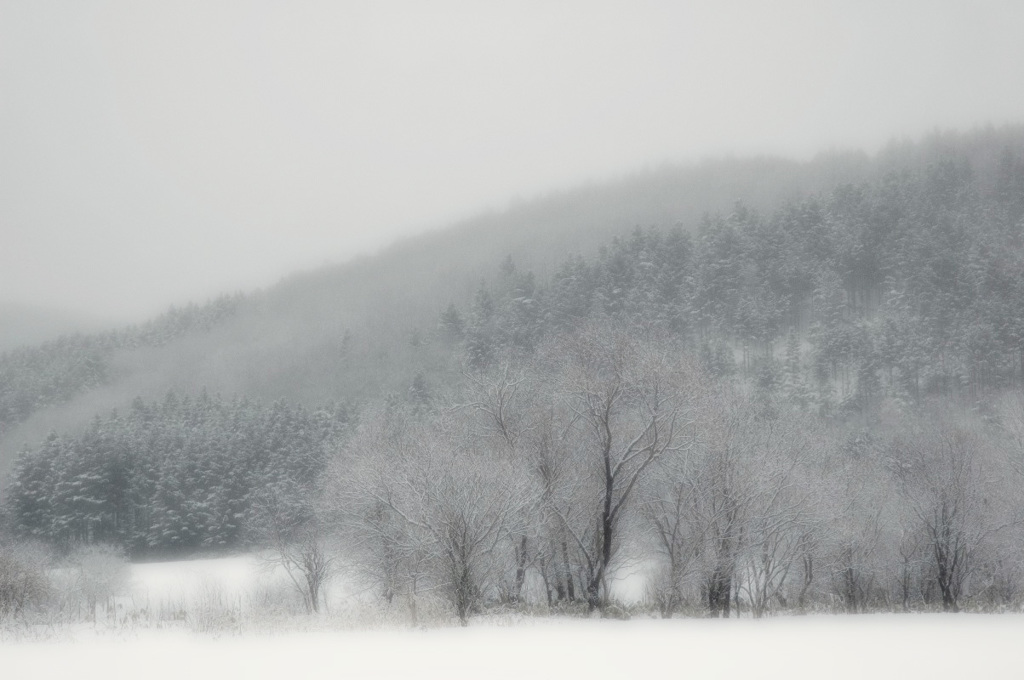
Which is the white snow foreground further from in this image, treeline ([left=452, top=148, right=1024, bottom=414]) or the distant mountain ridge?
the distant mountain ridge

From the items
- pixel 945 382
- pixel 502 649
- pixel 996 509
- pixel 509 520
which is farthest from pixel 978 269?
pixel 502 649

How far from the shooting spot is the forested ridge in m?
25.5

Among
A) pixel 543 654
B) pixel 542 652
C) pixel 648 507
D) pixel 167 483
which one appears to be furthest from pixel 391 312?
pixel 543 654

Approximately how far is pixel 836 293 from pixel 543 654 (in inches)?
3378

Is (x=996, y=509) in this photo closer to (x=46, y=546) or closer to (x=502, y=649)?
(x=502, y=649)

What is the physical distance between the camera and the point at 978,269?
278 ft

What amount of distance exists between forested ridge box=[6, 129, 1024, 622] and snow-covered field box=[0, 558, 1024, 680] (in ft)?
11.9

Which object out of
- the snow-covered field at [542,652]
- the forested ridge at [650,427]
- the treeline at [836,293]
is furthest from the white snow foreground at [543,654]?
the treeline at [836,293]

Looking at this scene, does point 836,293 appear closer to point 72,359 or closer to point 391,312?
point 391,312

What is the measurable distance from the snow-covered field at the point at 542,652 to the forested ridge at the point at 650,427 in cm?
363

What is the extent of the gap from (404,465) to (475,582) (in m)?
4.36

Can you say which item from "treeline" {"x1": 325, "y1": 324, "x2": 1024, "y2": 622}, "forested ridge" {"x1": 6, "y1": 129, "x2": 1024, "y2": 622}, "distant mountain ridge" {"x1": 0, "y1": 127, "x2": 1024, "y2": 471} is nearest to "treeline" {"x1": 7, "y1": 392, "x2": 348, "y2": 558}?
"forested ridge" {"x1": 6, "y1": 129, "x2": 1024, "y2": 622}

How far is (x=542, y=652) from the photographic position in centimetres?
1546

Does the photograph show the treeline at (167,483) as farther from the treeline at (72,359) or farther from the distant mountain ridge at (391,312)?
the treeline at (72,359)
